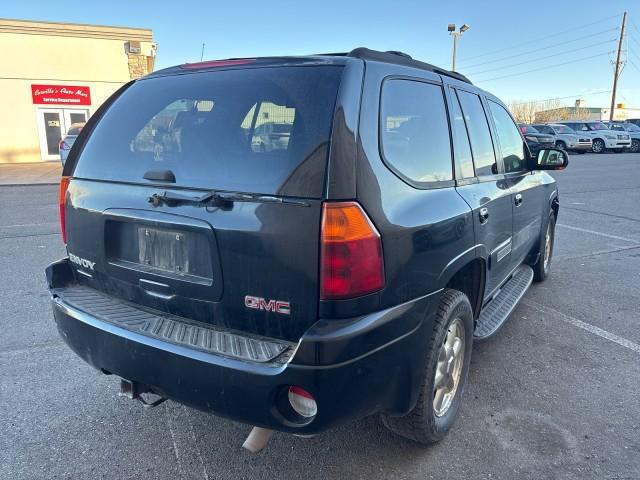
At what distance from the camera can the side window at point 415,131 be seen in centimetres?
226

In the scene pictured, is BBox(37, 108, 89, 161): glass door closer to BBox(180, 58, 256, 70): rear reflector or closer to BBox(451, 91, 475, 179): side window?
BBox(180, 58, 256, 70): rear reflector

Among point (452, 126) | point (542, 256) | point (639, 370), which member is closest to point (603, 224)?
point (542, 256)

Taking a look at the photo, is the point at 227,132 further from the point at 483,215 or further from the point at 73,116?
the point at 73,116

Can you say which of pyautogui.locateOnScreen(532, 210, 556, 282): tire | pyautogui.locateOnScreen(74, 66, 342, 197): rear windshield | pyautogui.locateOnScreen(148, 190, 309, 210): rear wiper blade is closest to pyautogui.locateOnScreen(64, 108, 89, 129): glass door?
pyautogui.locateOnScreen(532, 210, 556, 282): tire

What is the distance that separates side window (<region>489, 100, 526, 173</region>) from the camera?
149 inches

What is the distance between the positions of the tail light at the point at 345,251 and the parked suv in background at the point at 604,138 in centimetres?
3028

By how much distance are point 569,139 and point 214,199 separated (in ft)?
97.1

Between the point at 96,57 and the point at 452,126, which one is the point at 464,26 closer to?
the point at 96,57

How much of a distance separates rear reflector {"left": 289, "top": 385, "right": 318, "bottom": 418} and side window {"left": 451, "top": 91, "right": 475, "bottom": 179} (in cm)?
150

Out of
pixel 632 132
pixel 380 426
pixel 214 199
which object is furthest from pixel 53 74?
pixel 632 132

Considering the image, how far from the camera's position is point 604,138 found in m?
27.7

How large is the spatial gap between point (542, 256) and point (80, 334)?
14.0 feet

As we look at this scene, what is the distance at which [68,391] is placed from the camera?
3113 mm

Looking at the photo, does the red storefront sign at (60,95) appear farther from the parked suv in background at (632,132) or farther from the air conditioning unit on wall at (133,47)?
the parked suv in background at (632,132)
